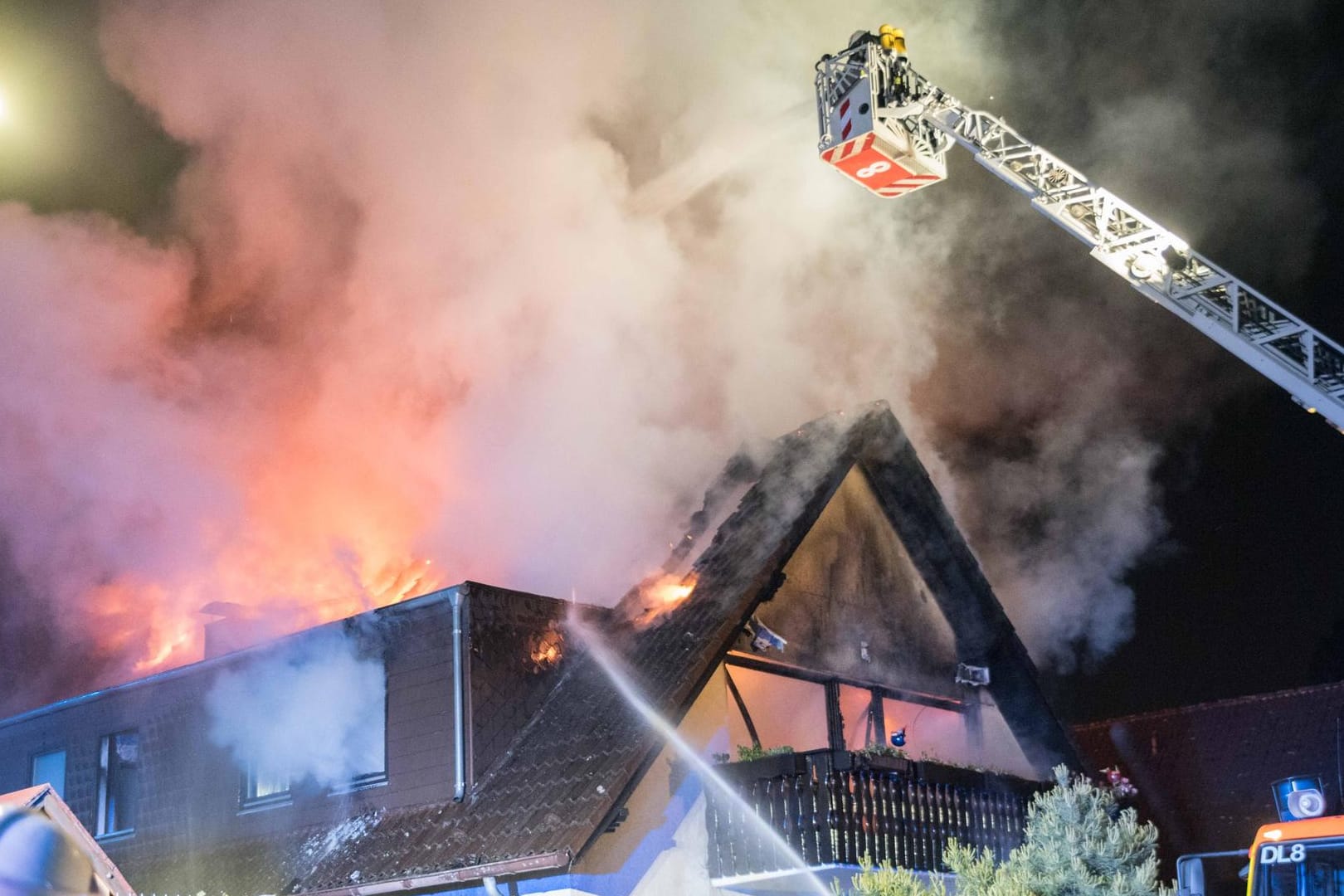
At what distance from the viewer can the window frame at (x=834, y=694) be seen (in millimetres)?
12281

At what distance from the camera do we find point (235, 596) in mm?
21719

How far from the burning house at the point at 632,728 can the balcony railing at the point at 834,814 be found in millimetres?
24

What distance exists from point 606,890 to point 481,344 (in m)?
10.1

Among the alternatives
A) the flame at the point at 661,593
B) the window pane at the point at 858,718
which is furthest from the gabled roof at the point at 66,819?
the window pane at the point at 858,718

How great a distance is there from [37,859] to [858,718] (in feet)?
36.8

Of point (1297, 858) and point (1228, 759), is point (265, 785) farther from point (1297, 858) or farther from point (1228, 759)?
point (1228, 759)

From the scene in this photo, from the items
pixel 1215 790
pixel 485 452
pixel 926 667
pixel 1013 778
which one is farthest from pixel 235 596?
pixel 1215 790

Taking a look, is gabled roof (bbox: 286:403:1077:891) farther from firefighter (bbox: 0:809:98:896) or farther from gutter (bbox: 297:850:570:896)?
firefighter (bbox: 0:809:98:896)

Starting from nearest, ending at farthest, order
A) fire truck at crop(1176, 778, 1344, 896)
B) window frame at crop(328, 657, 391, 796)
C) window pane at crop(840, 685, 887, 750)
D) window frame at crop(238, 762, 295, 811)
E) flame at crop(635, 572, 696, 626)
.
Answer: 1. fire truck at crop(1176, 778, 1344, 896)
2. window frame at crop(328, 657, 391, 796)
3. flame at crop(635, 572, 696, 626)
4. window frame at crop(238, 762, 295, 811)
5. window pane at crop(840, 685, 887, 750)

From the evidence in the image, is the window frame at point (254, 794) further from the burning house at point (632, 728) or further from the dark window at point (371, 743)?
the dark window at point (371, 743)

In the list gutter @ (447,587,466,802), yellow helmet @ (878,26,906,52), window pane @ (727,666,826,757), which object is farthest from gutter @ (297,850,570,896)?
yellow helmet @ (878,26,906,52)

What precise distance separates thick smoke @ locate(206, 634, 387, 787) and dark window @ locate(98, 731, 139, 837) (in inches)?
59.8

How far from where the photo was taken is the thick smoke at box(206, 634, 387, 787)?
509 inches

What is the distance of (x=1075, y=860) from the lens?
29.8 feet
